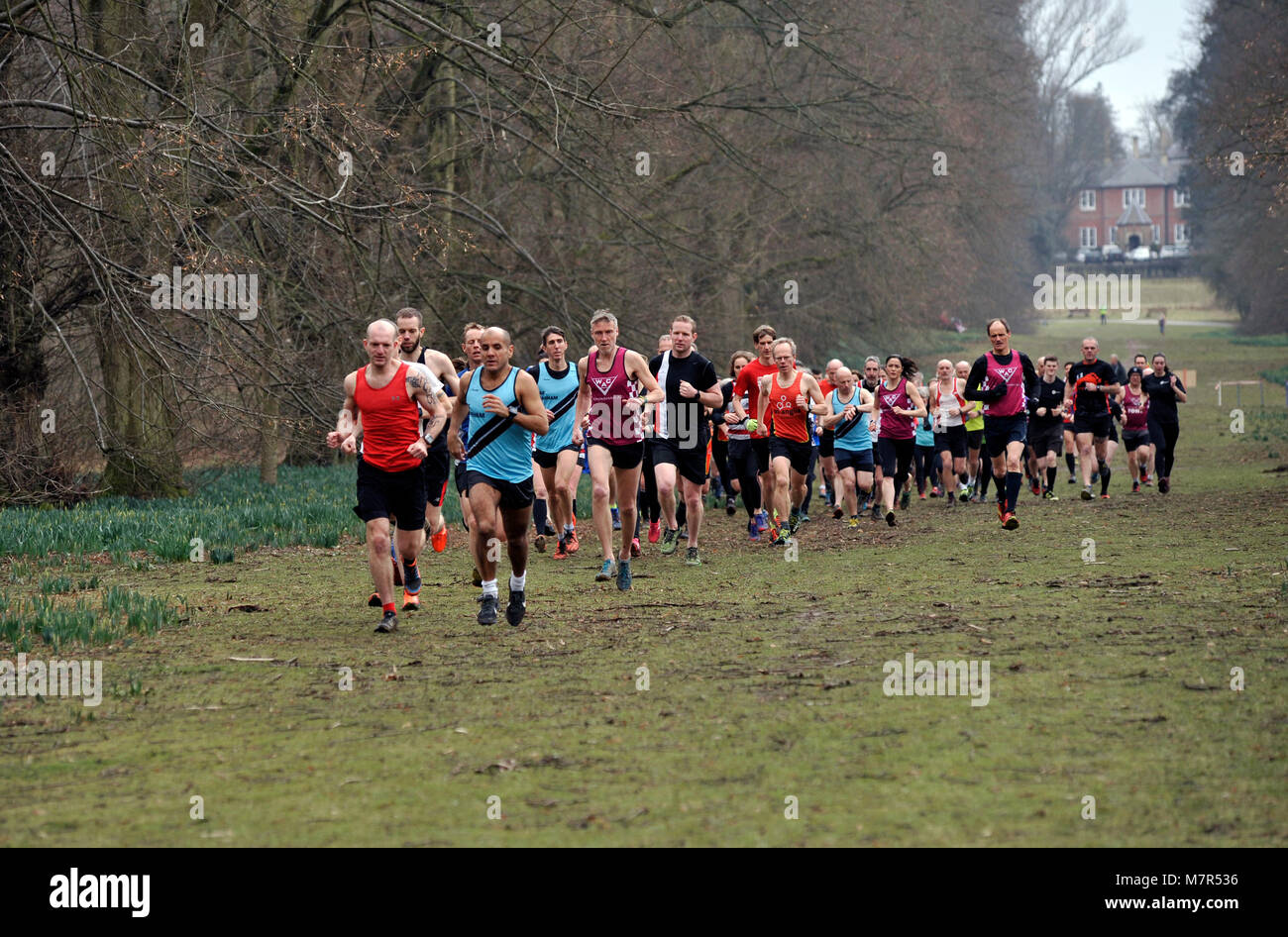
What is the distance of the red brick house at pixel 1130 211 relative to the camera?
14338 centimetres

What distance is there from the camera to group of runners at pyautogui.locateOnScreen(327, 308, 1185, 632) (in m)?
10.4

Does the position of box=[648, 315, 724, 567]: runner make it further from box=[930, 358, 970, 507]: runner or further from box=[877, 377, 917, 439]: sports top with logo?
box=[930, 358, 970, 507]: runner

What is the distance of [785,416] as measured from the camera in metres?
15.6

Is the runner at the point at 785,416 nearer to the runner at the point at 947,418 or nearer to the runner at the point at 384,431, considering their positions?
the runner at the point at 947,418

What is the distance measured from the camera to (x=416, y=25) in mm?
24750

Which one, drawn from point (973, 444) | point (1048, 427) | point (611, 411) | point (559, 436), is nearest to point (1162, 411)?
point (1048, 427)

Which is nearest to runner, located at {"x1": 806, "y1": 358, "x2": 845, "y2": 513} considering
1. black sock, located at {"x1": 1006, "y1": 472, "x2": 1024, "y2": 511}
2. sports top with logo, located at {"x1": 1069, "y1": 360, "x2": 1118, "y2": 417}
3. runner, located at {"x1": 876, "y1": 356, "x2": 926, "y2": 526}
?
runner, located at {"x1": 876, "y1": 356, "x2": 926, "y2": 526}

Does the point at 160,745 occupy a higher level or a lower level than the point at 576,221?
lower

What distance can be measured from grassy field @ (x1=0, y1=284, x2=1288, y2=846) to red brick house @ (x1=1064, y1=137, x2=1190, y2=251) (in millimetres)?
137576

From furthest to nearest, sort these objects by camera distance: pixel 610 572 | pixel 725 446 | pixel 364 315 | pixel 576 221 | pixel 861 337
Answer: pixel 861 337
pixel 576 221
pixel 364 315
pixel 725 446
pixel 610 572

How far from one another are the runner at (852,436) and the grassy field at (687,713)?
158 inches

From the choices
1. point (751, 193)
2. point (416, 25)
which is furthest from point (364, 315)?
point (751, 193)

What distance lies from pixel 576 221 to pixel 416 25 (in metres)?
5.72
